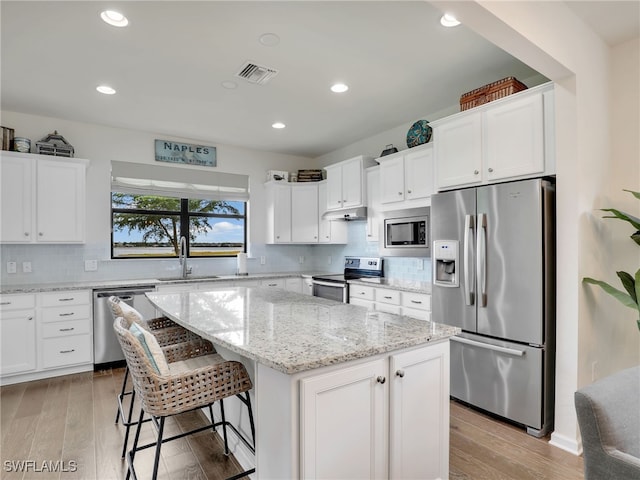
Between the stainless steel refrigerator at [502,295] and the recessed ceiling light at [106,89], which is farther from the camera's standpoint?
the recessed ceiling light at [106,89]

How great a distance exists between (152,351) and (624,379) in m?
1.90

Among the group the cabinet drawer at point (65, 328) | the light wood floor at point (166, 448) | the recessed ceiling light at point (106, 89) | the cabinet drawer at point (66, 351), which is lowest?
the light wood floor at point (166, 448)

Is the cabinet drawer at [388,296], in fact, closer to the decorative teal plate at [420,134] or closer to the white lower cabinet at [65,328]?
the decorative teal plate at [420,134]

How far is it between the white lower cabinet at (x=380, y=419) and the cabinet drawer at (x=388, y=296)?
6.12 ft

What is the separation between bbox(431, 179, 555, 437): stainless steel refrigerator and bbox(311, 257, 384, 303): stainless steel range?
59.5 inches

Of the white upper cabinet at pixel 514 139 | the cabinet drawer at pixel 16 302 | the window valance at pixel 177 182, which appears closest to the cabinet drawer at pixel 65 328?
the cabinet drawer at pixel 16 302

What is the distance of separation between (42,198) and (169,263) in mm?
1524

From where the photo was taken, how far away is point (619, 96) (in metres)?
2.61

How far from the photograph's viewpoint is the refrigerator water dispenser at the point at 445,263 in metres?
2.89

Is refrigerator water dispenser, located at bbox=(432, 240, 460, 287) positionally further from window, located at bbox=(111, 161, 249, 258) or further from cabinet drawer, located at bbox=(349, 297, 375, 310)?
window, located at bbox=(111, 161, 249, 258)

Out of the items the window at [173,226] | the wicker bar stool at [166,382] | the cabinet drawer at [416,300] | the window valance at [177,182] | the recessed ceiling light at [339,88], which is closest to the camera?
Result: the wicker bar stool at [166,382]

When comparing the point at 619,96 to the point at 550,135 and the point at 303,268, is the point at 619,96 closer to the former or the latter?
the point at 550,135

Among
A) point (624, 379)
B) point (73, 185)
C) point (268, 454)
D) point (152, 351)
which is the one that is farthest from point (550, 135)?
point (73, 185)

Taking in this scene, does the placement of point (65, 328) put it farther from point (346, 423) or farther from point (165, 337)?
point (346, 423)
